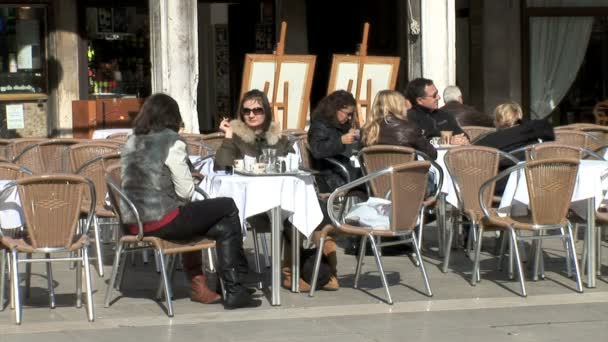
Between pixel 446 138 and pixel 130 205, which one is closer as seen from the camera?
pixel 130 205

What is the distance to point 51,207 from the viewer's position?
25.5 ft

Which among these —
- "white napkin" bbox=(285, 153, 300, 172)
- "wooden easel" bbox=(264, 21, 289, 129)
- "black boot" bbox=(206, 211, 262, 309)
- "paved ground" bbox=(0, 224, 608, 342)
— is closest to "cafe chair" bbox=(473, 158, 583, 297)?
"paved ground" bbox=(0, 224, 608, 342)

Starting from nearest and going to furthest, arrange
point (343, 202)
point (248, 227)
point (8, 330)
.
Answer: point (8, 330)
point (248, 227)
point (343, 202)

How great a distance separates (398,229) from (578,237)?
3.19 meters

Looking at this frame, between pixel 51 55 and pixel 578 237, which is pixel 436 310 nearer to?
pixel 578 237

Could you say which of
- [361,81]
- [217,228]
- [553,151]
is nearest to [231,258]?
[217,228]

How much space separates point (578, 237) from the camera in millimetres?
11195

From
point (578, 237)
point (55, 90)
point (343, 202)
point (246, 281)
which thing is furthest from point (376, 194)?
point (55, 90)

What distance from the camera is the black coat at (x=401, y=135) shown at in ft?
32.9

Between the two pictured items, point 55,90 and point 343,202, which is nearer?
point 343,202

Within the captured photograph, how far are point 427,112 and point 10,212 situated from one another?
4391mm

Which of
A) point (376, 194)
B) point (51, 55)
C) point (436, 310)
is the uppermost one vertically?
point (51, 55)

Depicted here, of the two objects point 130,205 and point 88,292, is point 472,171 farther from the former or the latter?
point 88,292

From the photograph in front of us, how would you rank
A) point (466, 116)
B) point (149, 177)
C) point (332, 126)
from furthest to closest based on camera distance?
1. point (466, 116)
2. point (332, 126)
3. point (149, 177)
